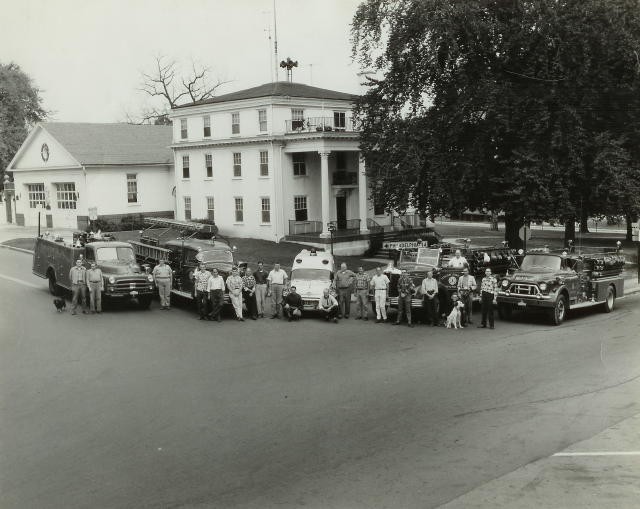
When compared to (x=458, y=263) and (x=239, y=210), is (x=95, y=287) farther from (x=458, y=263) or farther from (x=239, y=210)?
(x=239, y=210)

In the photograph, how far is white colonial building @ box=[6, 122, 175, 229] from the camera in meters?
51.5

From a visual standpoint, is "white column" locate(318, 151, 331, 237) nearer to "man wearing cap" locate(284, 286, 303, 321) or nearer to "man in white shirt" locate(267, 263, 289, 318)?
"man in white shirt" locate(267, 263, 289, 318)

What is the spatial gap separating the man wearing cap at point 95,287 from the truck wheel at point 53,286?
4.20m

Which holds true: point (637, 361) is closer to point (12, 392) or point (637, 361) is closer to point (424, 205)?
point (12, 392)

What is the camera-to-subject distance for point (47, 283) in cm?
2948

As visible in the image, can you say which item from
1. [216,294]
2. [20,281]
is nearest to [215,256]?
[216,294]

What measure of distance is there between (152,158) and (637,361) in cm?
4480

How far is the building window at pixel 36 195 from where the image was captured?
5584cm

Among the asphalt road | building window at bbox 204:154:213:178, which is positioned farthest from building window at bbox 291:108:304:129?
the asphalt road

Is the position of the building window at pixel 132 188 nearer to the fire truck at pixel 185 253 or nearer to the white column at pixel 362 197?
the white column at pixel 362 197

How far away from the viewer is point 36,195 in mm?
56781

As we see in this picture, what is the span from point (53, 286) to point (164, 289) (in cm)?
545

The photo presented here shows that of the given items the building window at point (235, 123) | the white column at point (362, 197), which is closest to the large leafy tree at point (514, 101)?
the white column at point (362, 197)

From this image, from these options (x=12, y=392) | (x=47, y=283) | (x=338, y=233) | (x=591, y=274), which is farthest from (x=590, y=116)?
(x=12, y=392)
